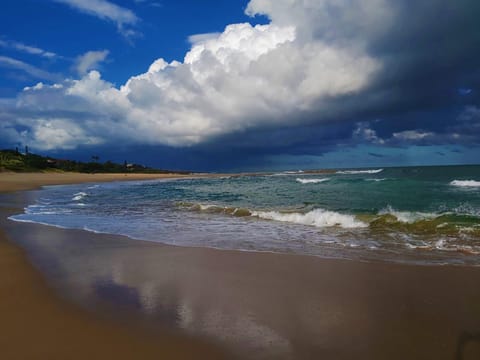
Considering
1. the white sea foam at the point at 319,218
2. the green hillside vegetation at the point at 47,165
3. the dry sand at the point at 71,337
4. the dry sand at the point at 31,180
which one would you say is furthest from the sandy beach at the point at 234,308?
the green hillside vegetation at the point at 47,165

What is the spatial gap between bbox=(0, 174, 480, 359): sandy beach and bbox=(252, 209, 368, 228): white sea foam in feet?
18.2

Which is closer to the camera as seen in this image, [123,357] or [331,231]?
[123,357]

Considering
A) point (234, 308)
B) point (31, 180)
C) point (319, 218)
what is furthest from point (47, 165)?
point (234, 308)

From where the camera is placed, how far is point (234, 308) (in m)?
4.25

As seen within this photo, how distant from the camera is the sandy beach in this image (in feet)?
10.8

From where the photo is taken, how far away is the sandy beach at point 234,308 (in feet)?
10.8

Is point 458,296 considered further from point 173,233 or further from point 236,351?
point 173,233

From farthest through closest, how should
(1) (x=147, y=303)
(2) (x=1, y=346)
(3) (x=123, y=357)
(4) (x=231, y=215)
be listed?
(4) (x=231, y=215) < (1) (x=147, y=303) < (2) (x=1, y=346) < (3) (x=123, y=357)

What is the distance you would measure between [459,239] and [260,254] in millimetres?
5870

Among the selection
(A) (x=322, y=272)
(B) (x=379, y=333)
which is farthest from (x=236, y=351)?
(A) (x=322, y=272)

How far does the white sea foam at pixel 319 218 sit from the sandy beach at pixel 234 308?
219 inches

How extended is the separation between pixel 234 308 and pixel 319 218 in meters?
8.98

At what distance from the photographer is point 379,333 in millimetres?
3521

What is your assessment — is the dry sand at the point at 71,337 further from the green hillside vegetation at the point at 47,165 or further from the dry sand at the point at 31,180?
the green hillside vegetation at the point at 47,165
